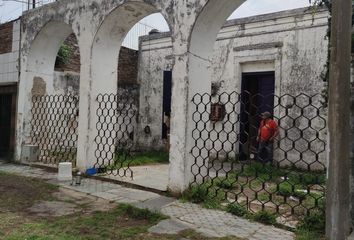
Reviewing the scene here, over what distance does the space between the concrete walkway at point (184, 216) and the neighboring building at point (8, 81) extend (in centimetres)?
317

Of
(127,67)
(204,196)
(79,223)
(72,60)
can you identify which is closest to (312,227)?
(204,196)

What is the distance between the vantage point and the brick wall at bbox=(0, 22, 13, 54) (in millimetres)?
8524

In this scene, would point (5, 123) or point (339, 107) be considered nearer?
point (339, 107)

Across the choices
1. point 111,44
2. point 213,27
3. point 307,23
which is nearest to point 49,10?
point 111,44

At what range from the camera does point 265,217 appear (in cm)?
405

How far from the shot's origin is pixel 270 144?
8.82 metres

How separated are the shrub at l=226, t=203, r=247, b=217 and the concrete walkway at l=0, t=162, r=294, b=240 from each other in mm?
84

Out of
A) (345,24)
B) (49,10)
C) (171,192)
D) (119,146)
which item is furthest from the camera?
(119,146)

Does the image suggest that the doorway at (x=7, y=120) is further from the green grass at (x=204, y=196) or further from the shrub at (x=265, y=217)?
the shrub at (x=265, y=217)

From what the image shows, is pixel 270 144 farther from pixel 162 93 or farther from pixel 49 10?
pixel 49 10

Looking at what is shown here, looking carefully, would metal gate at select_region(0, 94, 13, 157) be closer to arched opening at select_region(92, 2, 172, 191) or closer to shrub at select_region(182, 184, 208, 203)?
arched opening at select_region(92, 2, 172, 191)

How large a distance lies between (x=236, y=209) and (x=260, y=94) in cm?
220

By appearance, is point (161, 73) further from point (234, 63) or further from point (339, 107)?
point (339, 107)

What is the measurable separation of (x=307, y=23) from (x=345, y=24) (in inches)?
266
